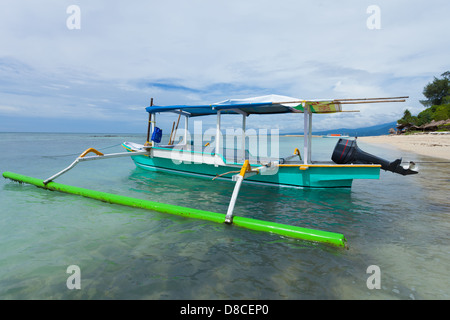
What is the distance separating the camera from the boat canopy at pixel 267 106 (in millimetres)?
7488

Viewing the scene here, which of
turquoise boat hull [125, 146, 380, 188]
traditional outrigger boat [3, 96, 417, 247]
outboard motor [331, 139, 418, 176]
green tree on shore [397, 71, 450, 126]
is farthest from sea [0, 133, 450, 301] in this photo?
green tree on shore [397, 71, 450, 126]

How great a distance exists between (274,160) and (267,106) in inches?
88.0

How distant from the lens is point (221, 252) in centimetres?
442

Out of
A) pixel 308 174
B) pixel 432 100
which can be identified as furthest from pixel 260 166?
pixel 432 100

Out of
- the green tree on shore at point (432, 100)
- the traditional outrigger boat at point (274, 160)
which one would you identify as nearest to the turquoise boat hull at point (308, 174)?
the traditional outrigger boat at point (274, 160)

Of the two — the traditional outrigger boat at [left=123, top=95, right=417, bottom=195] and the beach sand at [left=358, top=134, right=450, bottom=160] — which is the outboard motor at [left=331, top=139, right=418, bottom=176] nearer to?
the traditional outrigger boat at [left=123, top=95, right=417, bottom=195]

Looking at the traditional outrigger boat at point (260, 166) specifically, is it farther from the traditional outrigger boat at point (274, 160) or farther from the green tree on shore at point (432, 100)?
the green tree on shore at point (432, 100)

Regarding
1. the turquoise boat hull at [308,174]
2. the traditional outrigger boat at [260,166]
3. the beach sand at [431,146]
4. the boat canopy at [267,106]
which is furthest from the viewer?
the beach sand at [431,146]

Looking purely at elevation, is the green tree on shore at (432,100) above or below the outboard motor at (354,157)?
above

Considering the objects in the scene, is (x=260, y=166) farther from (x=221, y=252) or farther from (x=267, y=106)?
(x=221, y=252)

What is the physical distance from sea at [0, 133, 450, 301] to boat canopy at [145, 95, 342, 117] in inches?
120
